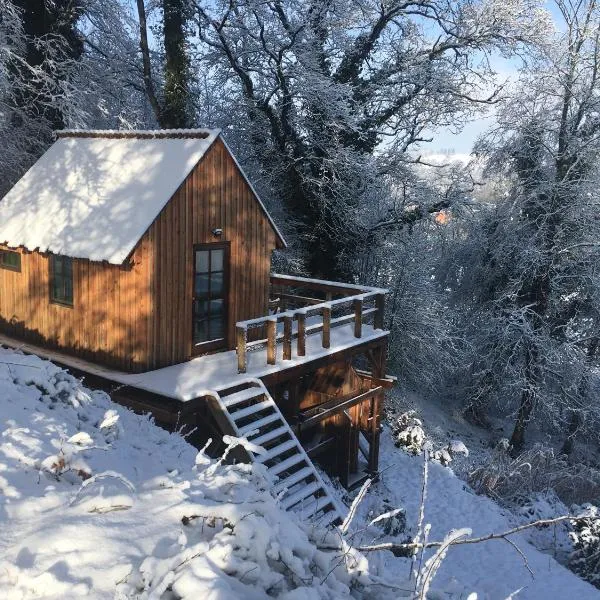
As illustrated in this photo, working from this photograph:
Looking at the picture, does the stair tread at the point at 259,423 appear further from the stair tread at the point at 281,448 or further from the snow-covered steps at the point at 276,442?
the stair tread at the point at 281,448

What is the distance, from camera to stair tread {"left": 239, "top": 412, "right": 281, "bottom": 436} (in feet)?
27.1

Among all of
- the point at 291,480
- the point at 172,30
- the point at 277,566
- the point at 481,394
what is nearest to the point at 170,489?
the point at 277,566

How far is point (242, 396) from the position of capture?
28.9 feet

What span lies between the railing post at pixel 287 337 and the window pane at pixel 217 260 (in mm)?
1604

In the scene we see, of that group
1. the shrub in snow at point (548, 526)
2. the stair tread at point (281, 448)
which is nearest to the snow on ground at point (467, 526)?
the shrub in snow at point (548, 526)

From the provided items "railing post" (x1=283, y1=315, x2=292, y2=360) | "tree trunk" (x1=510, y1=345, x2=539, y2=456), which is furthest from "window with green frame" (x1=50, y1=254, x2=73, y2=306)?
"tree trunk" (x1=510, y1=345, x2=539, y2=456)

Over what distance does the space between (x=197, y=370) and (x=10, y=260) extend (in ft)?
14.5

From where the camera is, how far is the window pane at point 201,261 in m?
10.1

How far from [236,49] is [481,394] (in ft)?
43.6

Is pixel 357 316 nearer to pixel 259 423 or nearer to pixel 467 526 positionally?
pixel 259 423

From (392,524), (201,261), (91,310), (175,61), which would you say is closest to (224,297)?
(201,261)

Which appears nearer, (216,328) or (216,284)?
(216,284)

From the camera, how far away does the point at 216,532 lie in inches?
A: 149

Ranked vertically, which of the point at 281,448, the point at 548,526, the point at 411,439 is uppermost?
the point at 281,448
